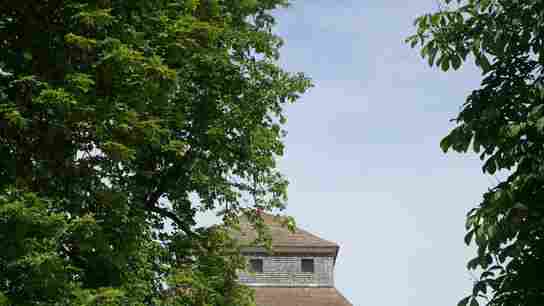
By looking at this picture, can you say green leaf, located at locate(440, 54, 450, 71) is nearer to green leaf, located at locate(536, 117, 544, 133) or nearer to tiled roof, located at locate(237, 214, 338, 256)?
green leaf, located at locate(536, 117, 544, 133)

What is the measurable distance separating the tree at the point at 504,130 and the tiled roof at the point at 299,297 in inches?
1063

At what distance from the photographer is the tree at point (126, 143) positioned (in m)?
13.2

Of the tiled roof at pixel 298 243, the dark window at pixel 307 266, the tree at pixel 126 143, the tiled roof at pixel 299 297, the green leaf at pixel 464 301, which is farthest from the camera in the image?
the dark window at pixel 307 266

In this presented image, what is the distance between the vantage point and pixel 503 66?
9.36 metres

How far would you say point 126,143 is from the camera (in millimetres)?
14773

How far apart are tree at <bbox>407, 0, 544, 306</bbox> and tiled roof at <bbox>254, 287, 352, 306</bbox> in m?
27.0

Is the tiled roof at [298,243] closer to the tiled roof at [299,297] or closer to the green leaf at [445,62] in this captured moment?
the tiled roof at [299,297]

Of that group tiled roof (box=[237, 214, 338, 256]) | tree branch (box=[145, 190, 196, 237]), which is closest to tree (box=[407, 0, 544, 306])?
tree branch (box=[145, 190, 196, 237])

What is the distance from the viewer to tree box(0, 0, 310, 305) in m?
13.2

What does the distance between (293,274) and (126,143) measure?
26127 millimetres

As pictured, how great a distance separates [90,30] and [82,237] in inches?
159

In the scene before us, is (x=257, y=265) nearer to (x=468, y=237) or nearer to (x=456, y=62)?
(x=456, y=62)

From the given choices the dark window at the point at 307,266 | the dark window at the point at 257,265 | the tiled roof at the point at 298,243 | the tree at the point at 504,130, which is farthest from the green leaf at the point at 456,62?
the dark window at the point at 257,265

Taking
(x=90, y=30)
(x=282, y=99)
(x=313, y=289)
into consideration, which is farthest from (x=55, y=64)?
(x=313, y=289)
